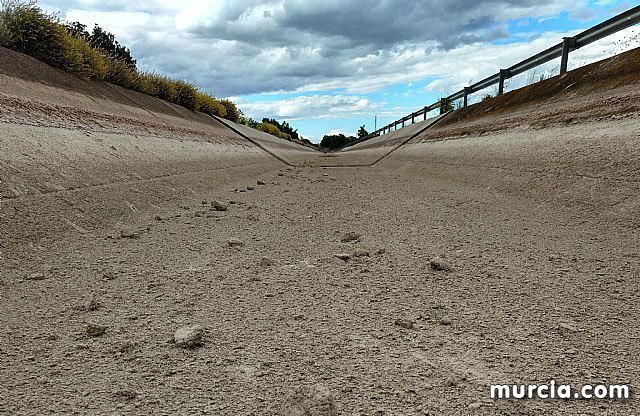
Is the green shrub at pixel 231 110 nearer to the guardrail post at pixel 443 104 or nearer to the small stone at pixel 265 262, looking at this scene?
the guardrail post at pixel 443 104

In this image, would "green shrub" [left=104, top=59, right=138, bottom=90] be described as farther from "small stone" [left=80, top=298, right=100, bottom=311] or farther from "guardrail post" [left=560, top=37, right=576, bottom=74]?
"guardrail post" [left=560, top=37, right=576, bottom=74]

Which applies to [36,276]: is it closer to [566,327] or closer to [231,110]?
[566,327]

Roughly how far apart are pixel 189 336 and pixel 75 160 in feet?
12.6

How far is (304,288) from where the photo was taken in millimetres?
2625

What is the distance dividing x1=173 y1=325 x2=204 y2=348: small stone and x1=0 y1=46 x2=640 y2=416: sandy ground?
1.5 inches

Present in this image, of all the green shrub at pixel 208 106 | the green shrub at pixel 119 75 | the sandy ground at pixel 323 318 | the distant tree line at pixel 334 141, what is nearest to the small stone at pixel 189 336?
the sandy ground at pixel 323 318

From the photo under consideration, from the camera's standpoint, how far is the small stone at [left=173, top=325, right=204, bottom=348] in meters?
1.92

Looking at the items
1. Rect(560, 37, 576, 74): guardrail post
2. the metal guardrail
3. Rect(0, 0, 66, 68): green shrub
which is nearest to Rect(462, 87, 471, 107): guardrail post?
the metal guardrail

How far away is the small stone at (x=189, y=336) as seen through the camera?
6.30ft

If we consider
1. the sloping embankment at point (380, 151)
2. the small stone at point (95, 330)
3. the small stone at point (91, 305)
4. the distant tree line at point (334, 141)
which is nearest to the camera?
the small stone at point (95, 330)

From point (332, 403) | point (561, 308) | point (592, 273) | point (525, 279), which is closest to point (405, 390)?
point (332, 403)

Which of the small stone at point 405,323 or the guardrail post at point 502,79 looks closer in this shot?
the small stone at point 405,323

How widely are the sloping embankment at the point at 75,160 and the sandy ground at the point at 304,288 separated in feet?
0.11

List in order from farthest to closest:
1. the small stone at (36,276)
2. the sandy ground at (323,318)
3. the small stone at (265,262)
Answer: the small stone at (265,262)
the small stone at (36,276)
the sandy ground at (323,318)
